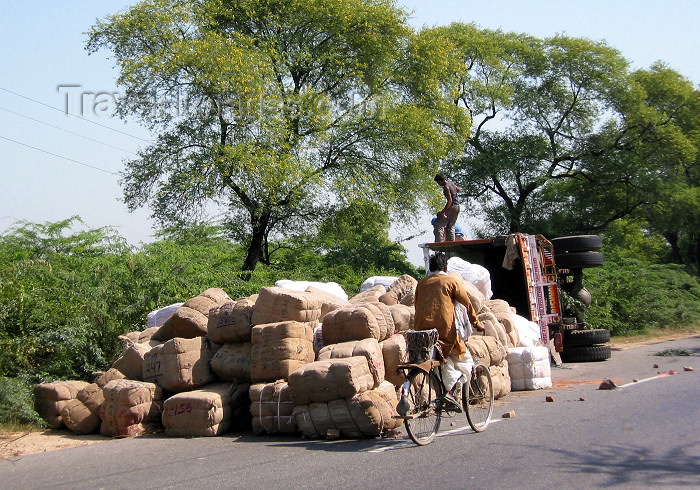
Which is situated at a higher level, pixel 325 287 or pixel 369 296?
pixel 325 287

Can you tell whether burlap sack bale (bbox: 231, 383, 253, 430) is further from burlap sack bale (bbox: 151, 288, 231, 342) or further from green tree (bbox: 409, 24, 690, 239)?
green tree (bbox: 409, 24, 690, 239)

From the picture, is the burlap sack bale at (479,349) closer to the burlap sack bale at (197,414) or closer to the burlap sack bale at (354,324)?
the burlap sack bale at (354,324)

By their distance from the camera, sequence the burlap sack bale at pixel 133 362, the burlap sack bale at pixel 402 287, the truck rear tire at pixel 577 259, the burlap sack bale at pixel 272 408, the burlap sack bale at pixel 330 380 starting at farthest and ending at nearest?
1. the truck rear tire at pixel 577 259
2. the burlap sack bale at pixel 402 287
3. the burlap sack bale at pixel 133 362
4. the burlap sack bale at pixel 272 408
5. the burlap sack bale at pixel 330 380

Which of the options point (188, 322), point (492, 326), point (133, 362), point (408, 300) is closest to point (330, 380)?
point (188, 322)

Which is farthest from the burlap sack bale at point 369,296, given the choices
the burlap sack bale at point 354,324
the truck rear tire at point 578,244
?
the truck rear tire at point 578,244

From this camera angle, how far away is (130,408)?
28.3 ft

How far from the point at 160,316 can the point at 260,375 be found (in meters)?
3.81

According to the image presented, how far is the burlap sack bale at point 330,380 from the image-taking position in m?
7.34

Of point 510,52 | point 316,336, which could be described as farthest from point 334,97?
point 316,336

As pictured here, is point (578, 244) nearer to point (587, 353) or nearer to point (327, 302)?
point (587, 353)

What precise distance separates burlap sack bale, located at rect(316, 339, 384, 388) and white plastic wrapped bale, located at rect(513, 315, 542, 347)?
4.67 meters

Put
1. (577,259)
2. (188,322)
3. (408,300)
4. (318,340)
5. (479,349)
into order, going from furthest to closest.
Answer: (577,259) < (408,300) < (188,322) < (479,349) < (318,340)

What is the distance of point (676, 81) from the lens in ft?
118

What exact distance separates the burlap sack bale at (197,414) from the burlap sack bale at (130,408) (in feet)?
1.11
